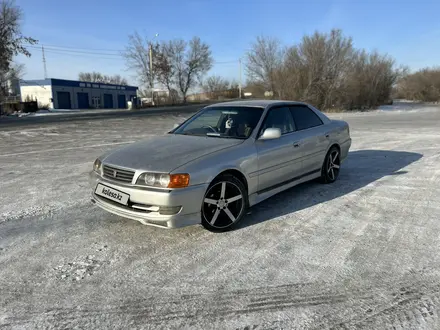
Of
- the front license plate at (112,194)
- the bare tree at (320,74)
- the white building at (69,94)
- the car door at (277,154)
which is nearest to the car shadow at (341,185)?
the car door at (277,154)

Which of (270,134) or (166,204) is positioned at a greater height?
(270,134)

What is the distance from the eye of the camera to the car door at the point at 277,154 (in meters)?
4.36

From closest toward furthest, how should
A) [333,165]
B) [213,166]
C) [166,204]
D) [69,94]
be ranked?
1. [166,204]
2. [213,166]
3. [333,165]
4. [69,94]

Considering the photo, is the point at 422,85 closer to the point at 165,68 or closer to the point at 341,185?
the point at 165,68

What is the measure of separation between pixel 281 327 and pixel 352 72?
34.4 meters

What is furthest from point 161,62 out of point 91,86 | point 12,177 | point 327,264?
point 327,264

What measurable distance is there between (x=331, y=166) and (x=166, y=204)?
11.7 feet

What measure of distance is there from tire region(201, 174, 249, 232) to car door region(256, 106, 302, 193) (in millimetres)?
418

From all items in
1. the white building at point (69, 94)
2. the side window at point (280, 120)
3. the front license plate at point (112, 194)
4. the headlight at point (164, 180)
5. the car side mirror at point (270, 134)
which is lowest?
the front license plate at point (112, 194)

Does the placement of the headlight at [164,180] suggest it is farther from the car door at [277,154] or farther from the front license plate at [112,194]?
the car door at [277,154]

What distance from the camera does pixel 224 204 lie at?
3885mm

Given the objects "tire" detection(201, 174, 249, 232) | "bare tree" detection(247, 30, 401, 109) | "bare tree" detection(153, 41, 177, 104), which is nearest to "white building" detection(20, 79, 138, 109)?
"bare tree" detection(153, 41, 177, 104)

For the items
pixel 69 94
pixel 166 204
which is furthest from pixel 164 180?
pixel 69 94

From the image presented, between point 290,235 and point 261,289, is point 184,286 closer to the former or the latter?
point 261,289
